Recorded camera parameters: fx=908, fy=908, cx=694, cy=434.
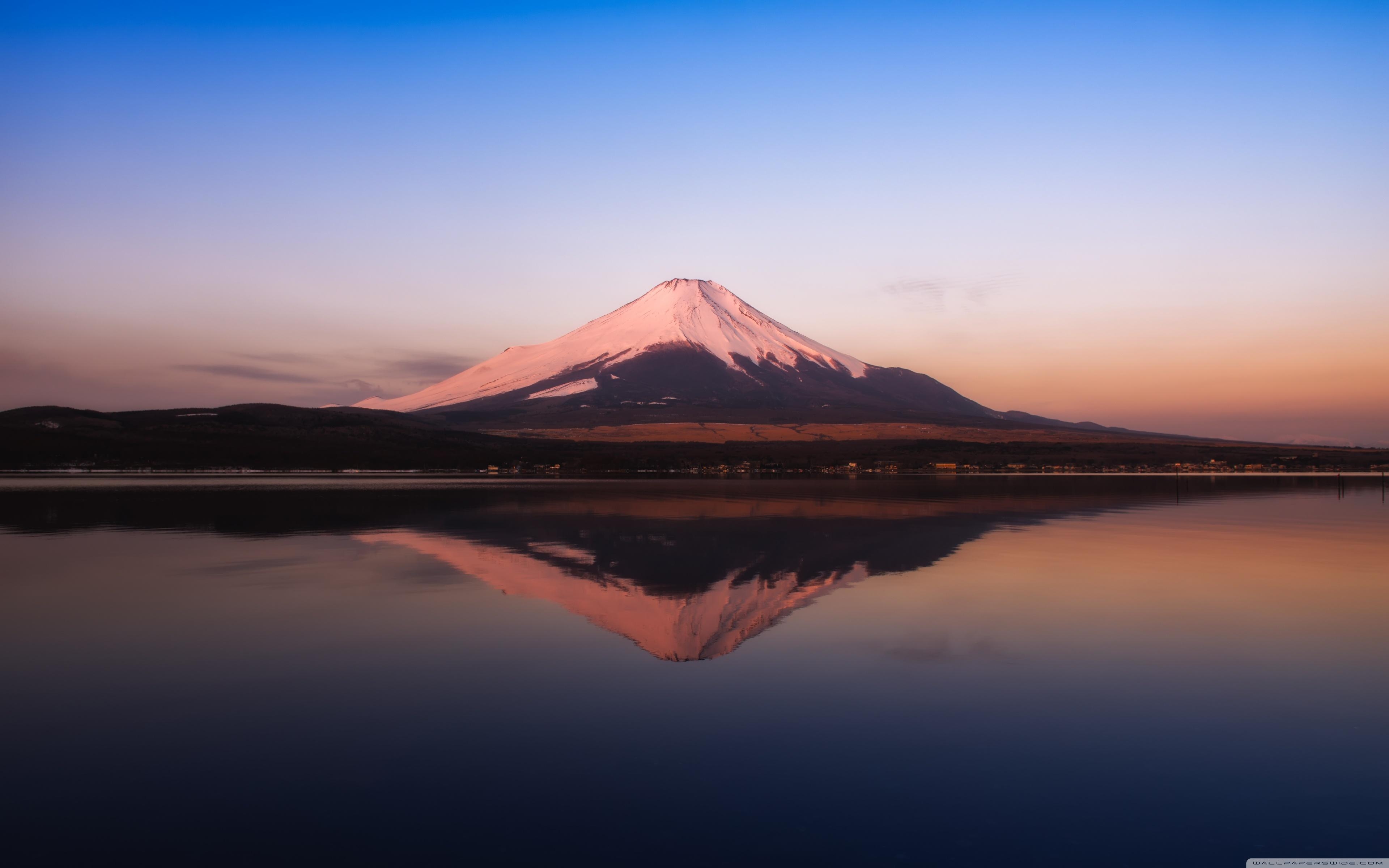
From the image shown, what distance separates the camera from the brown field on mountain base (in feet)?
436

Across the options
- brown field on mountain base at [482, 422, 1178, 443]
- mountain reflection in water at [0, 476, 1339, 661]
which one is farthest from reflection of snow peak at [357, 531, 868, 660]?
brown field on mountain base at [482, 422, 1178, 443]

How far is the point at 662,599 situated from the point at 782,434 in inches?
5010

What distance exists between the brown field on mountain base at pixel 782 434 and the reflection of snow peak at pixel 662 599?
359 feet

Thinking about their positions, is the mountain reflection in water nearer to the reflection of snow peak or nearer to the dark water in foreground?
the reflection of snow peak

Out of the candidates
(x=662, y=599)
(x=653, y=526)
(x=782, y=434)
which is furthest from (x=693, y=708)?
(x=782, y=434)

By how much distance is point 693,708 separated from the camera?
828 cm

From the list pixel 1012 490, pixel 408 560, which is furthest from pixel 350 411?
pixel 408 560

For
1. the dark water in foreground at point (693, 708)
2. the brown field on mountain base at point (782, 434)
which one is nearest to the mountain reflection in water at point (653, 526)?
the dark water in foreground at point (693, 708)

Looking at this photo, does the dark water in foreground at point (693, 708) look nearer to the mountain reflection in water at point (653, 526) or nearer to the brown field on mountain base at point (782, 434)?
the mountain reflection in water at point (653, 526)

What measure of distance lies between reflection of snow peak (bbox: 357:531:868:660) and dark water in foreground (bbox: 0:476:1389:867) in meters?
0.10

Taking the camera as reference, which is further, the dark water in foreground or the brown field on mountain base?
the brown field on mountain base

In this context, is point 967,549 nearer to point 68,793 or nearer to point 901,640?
point 901,640

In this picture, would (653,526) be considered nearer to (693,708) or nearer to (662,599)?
(662,599)

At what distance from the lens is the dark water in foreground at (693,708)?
574 cm
